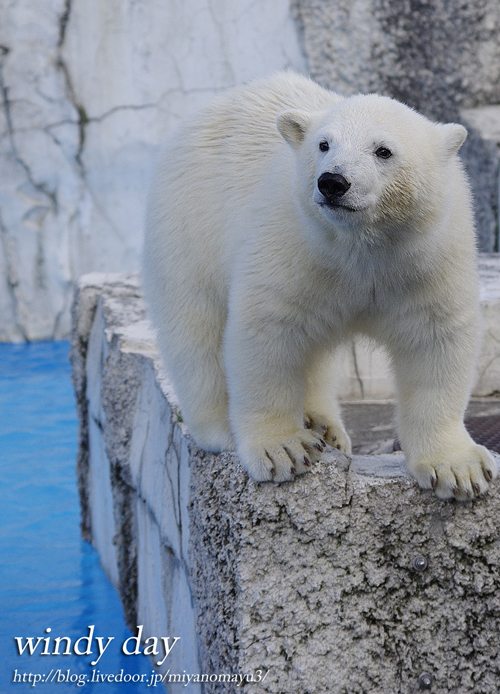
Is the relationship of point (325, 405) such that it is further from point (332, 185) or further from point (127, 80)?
point (127, 80)

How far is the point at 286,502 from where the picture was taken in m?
1.97

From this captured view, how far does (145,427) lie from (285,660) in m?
1.43

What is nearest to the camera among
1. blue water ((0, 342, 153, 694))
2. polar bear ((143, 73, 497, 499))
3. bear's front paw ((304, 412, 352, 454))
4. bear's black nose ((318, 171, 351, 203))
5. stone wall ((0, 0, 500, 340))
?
bear's black nose ((318, 171, 351, 203))

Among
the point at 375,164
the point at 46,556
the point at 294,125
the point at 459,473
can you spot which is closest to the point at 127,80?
the point at 46,556

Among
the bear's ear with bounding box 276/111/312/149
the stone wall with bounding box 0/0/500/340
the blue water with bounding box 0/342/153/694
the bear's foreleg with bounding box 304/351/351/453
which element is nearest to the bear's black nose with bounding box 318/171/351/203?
the bear's ear with bounding box 276/111/312/149

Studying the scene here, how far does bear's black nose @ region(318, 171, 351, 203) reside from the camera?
1.70 m

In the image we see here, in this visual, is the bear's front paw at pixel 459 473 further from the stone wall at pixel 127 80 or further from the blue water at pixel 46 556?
the stone wall at pixel 127 80

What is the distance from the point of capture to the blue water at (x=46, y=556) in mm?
3713

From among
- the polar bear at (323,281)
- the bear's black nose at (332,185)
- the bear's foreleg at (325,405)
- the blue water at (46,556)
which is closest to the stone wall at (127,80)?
the blue water at (46,556)

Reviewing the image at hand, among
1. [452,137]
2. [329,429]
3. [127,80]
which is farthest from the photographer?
[127,80]

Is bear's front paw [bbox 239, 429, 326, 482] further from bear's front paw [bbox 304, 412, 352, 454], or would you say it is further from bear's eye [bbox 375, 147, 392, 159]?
bear's eye [bbox 375, 147, 392, 159]

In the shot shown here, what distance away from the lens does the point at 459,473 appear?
1933 mm

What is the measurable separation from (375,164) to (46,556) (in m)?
3.70

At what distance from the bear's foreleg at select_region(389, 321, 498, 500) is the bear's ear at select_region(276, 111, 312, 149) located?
20.7 inches
